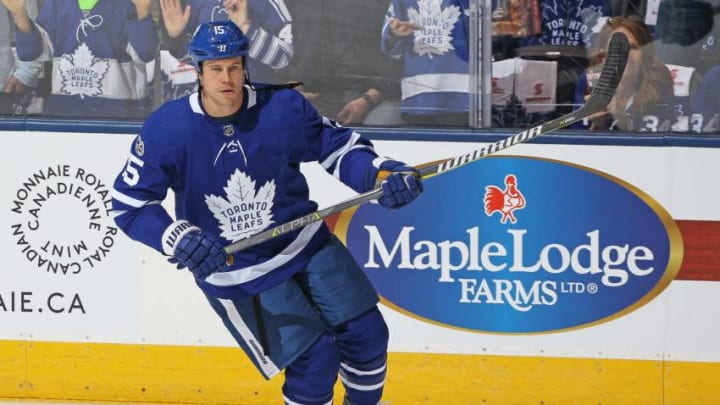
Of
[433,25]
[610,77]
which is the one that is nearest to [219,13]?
[433,25]

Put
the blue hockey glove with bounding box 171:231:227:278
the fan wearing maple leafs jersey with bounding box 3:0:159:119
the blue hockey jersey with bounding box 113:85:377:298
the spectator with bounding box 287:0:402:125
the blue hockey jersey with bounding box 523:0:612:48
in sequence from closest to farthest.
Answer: the blue hockey glove with bounding box 171:231:227:278
the blue hockey jersey with bounding box 113:85:377:298
the blue hockey jersey with bounding box 523:0:612:48
the spectator with bounding box 287:0:402:125
the fan wearing maple leafs jersey with bounding box 3:0:159:119

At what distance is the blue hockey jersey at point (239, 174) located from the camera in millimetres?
4082

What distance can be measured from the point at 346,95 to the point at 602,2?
931mm

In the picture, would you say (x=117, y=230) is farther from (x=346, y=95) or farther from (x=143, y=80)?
(x=346, y=95)

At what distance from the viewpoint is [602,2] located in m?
4.79

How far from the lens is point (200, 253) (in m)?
3.95

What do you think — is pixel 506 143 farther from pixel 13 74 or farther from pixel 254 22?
pixel 13 74

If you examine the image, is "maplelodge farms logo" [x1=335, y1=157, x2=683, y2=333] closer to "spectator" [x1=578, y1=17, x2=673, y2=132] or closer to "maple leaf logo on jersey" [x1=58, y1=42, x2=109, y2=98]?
"spectator" [x1=578, y1=17, x2=673, y2=132]

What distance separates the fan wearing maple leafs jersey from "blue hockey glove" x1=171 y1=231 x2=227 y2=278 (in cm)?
117

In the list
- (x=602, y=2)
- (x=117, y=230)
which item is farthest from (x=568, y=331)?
(x=117, y=230)

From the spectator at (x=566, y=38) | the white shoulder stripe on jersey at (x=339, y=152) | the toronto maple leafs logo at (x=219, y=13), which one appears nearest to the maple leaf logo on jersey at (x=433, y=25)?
the spectator at (x=566, y=38)

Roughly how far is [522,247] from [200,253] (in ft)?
4.50

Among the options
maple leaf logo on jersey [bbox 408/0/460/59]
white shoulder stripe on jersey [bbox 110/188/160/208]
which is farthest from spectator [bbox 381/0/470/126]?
white shoulder stripe on jersey [bbox 110/188/160/208]

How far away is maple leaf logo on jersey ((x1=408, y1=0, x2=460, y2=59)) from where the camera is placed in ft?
16.0
